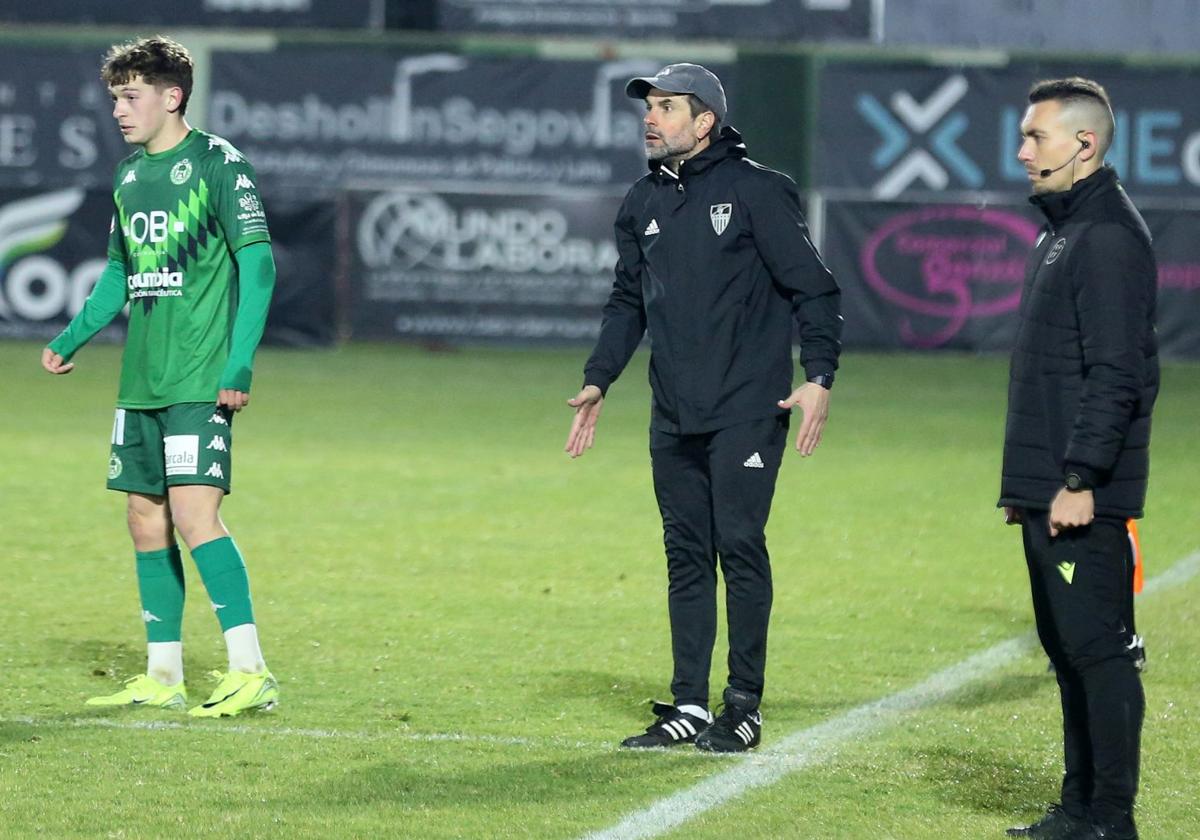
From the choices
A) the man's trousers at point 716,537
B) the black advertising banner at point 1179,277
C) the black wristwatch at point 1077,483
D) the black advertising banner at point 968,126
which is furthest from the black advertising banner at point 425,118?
the black wristwatch at point 1077,483

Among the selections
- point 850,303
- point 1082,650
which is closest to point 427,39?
point 850,303

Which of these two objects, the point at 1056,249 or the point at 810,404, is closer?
the point at 1056,249

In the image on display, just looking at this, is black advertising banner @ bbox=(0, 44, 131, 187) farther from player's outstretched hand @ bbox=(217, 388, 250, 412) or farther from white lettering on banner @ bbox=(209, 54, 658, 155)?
player's outstretched hand @ bbox=(217, 388, 250, 412)

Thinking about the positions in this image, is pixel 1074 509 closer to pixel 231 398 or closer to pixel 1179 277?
pixel 231 398

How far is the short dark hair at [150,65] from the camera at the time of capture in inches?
238

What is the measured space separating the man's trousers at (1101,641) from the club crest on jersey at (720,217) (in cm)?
145

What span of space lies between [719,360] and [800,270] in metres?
0.34

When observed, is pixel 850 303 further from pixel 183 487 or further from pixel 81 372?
pixel 183 487

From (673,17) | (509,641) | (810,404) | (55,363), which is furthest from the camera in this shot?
(673,17)

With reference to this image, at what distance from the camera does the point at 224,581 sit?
6.14m

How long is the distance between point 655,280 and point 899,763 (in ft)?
5.04

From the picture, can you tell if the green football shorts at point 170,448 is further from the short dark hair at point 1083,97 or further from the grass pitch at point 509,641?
the short dark hair at point 1083,97

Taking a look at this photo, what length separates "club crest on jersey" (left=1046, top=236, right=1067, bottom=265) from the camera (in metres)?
4.59

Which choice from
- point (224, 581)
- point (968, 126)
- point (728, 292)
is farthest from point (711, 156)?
point (968, 126)
